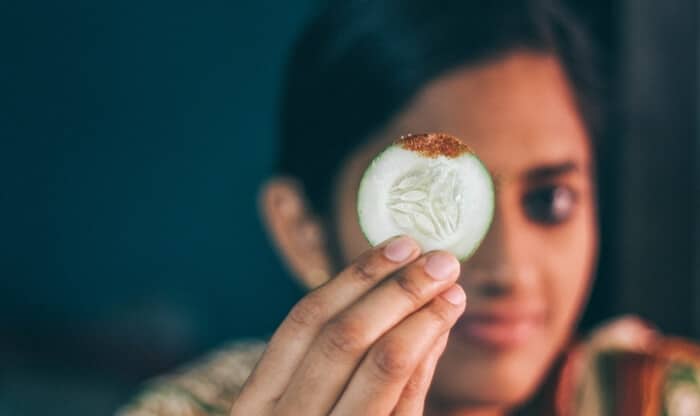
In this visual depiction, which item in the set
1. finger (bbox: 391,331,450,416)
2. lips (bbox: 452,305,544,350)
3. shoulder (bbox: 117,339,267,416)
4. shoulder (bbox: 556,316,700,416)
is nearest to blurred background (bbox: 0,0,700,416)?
shoulder (bbox: 556,316,700,416)

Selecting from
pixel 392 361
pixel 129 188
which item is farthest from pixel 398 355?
pixel 129 188

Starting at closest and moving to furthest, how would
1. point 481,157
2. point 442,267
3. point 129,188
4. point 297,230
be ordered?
point 442,267 < point 481,157 < point 297,230 < point 129,188

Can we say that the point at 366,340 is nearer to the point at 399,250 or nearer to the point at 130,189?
the point at 399,250

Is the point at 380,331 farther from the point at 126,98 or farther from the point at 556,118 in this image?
the point at 126,98

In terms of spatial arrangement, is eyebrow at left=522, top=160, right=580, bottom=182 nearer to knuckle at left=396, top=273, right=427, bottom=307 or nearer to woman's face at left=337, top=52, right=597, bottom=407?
woman's face at left=337, top=52, right=597, bottom=407

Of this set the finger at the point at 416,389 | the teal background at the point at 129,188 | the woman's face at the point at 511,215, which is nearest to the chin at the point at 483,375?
the woman's face at the point at 511,215

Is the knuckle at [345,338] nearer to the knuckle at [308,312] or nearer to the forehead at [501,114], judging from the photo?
the knuckle at [308,312]
